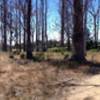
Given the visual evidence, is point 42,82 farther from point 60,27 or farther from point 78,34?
point 60,27

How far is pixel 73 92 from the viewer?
366 inches

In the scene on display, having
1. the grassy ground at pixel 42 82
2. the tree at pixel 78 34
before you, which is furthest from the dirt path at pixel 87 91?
the tree at pixel 78 34

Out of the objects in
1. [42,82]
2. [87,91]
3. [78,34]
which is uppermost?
[78,34]

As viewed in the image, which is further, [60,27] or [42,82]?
[60,27]

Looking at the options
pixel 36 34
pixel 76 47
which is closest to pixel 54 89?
pixel 76 47

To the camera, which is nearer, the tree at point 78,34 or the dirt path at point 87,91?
the dirt path at point 87,91

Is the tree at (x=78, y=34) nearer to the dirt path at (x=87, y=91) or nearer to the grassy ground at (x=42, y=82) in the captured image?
the grassy ground at (x=42, y=82)

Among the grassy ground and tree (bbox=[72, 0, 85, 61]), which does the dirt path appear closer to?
the grassy ground

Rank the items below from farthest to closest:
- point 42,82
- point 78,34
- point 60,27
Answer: point 60,27
point 78,34
point 42,82

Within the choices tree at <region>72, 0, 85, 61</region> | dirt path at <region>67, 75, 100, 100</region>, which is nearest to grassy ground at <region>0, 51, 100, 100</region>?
dirt path at <region>67, 75, 100, 100</region>

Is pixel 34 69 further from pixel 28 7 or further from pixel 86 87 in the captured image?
pixel 28 7

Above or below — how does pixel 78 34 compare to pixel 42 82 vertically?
above

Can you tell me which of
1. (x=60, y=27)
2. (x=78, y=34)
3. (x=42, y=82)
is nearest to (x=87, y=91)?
(x=42, y=82)

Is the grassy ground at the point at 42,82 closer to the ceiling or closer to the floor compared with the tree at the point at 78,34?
closer to the floor
